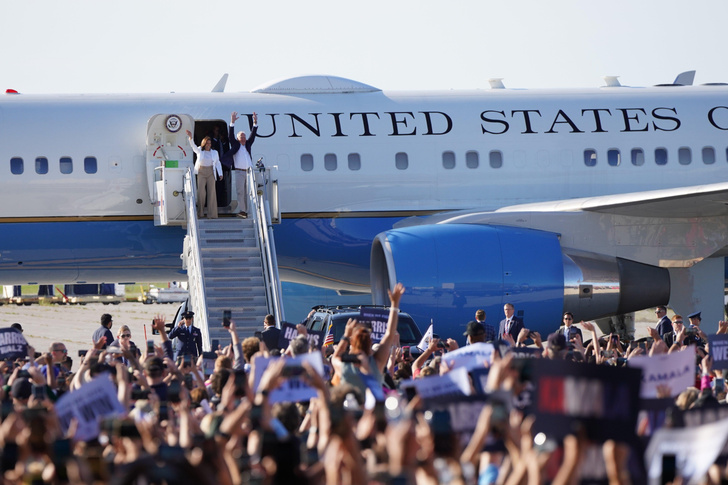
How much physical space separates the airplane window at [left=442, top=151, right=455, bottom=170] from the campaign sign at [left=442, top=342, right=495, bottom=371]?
10.4 m

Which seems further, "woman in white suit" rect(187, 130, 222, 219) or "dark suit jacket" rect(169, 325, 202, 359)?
"woman in white suit" rect(187, 130, 222, 219)

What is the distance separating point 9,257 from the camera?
17.0m

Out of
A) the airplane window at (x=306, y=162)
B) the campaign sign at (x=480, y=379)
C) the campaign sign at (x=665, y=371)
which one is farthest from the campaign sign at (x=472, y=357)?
the airplane window at (x=306, y=162)

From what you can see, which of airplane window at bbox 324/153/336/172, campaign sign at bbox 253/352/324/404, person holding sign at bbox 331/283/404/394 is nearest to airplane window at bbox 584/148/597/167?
airplane window at bbox 324/153/336/172

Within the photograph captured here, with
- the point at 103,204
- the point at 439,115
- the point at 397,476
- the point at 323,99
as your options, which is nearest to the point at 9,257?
the point at 103,204

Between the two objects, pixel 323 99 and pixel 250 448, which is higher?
pixel 323 99

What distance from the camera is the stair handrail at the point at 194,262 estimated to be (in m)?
15.5

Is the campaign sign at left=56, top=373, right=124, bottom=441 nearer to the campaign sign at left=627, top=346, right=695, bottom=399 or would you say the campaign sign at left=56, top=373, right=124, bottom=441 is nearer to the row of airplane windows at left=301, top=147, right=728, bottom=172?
the campaign sign at left=627, top=346, right=695, bottom=399

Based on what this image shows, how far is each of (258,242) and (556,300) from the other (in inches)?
163

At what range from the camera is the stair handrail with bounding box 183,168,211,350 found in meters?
15.5

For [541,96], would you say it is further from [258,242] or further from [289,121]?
[258,242]

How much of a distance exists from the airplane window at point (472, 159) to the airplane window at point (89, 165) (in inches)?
215

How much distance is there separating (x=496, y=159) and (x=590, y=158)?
4.89 ft

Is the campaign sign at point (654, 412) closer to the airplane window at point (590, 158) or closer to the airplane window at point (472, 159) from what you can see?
the airplane window at point (472, 159)
